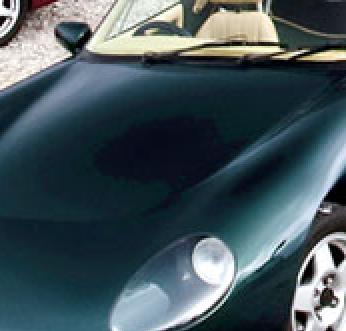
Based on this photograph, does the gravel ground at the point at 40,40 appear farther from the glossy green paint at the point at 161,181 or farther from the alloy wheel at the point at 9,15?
the glossy green paint at the point at 161,181

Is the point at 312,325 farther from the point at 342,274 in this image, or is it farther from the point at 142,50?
the point at 142,50

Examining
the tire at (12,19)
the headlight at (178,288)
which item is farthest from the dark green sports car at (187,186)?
the tire at (12,19)

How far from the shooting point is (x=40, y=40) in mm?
8898

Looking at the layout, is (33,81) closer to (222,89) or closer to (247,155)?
(222,89)

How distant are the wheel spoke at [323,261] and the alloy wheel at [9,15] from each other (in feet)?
19.7

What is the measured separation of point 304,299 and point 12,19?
6.18 meters

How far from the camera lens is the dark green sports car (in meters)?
2.88

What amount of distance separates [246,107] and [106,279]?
3.33 ft

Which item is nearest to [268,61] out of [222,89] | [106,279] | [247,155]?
[222,89]

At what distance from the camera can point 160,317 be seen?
2.81 metres

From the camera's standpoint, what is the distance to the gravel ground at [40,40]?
8328mm

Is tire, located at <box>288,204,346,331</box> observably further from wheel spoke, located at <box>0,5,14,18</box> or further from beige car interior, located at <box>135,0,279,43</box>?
wheel spoke, located at <box>0,5,14,18</box>

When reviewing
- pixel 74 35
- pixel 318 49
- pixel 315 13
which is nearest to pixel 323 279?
pixel 318 49

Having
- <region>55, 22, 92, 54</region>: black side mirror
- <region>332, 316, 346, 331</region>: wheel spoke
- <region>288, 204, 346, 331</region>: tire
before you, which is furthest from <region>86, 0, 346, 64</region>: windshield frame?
<region>332, 316, 346, 331</region>: wheel spoke
